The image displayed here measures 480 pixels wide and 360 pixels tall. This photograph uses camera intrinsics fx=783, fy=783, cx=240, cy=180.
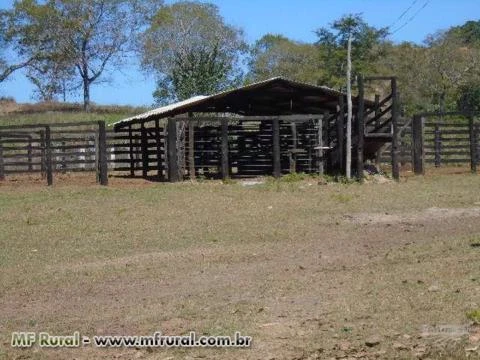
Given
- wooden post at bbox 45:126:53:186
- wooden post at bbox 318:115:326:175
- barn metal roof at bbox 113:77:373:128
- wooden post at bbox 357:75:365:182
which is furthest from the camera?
barn metal roof at bbox 113:77:373:128

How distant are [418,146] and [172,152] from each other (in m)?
8.03

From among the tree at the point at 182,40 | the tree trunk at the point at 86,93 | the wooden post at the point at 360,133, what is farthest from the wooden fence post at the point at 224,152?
the tree trunk at the point at 86,93

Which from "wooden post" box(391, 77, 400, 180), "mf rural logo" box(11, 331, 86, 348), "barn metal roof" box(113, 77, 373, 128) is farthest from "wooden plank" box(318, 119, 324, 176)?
"mf rural logo" box(11, 331, 86, 348)

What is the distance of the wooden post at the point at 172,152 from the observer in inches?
899

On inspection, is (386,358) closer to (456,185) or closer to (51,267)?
(51,267)

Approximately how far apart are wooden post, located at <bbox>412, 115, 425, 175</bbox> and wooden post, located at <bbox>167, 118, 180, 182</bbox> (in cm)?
778

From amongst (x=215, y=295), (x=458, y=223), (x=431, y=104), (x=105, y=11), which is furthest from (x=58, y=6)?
(x=215, y=295)

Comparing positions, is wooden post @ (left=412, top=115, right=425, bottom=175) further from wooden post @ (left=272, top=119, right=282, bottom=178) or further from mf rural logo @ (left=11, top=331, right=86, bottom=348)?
mf rural logo @ (left=11, top=331, right=86, bottom=348)

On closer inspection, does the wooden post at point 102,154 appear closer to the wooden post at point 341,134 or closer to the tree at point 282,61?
the wooden post at point 341,134

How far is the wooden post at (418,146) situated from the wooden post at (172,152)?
7777 mm

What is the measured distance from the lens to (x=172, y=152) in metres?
22.9

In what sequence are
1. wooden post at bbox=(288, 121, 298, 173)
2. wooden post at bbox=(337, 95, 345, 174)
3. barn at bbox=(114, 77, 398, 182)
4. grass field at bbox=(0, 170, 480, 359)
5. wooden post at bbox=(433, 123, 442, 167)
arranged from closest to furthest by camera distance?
grass field at bbox=(0, 170, 480, 359) → wooden post at bbox=(337, 95, 345, 174) → barn at bbox=(114, 77, 398, 182) → wooden post at bbox=(288, 121, 298, 173) → wooden post at bbox=(433, 123, 442, 167)

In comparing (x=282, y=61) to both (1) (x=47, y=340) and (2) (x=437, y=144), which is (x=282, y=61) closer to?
(2) (x=437, y=144)

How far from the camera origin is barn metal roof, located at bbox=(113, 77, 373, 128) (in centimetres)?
2398
